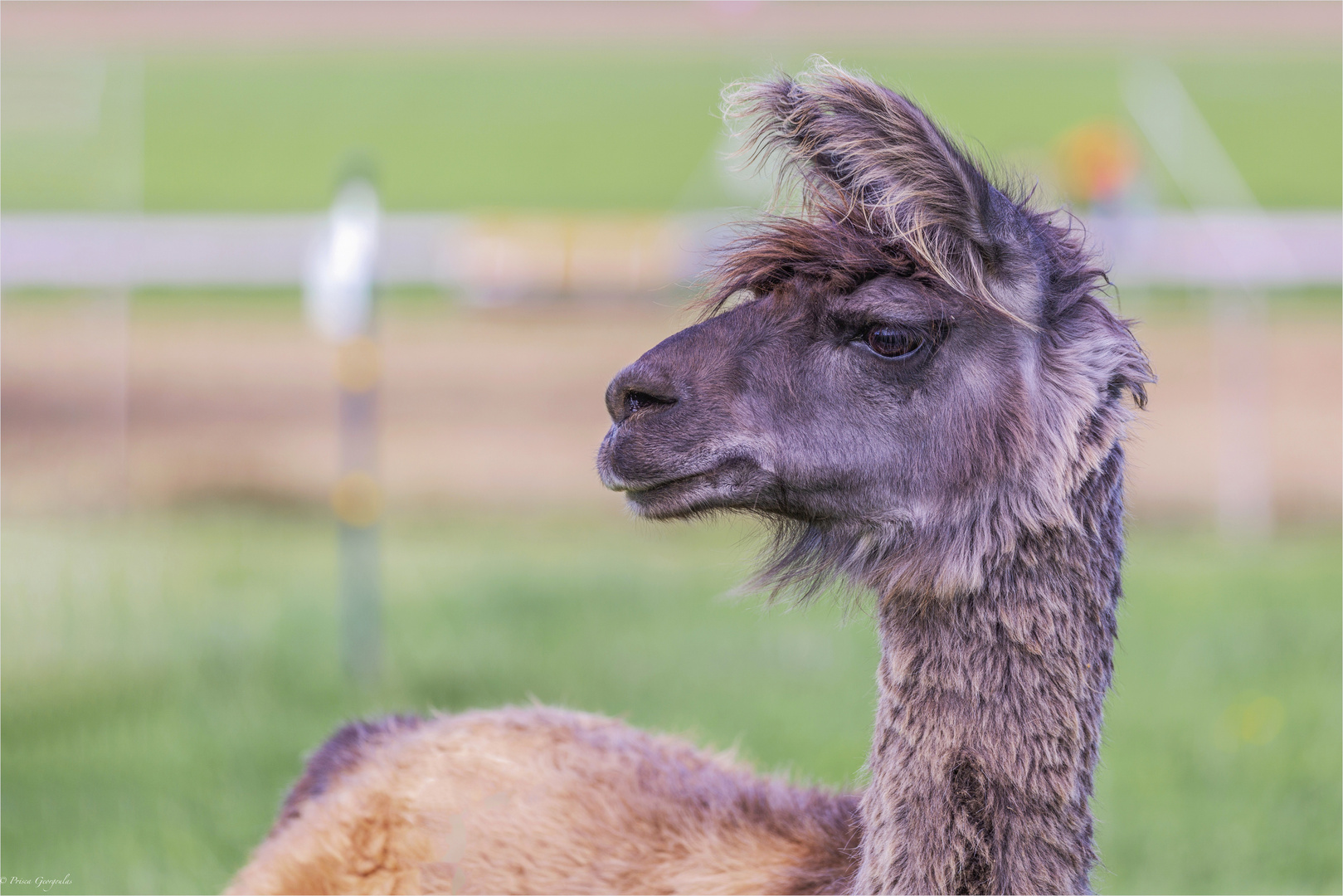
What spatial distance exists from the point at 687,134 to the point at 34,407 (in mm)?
27452

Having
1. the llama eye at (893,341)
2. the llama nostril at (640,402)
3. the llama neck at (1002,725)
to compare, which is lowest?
the llama neck at (1002,725)

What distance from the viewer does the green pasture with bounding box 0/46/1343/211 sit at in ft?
80.7

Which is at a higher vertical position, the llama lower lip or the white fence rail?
the white fence rail

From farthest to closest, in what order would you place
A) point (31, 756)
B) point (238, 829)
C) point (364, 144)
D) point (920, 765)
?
1. point (364, 144)
2. point (31, 756)
3. point (238, 829)
4. point (920, 765)

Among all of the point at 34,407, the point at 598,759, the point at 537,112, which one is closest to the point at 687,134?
the point at 537,112

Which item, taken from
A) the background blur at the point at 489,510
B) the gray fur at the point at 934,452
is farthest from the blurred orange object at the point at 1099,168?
the gray fur at the point at 934,452

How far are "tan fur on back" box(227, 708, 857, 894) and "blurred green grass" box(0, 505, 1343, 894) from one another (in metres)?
0.49

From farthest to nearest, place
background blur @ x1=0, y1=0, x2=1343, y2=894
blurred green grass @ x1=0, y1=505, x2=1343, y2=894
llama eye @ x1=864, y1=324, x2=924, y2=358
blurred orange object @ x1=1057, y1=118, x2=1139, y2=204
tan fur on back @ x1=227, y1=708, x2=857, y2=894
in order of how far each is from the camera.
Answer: blurred orange object @ x1=1057, y1=118, x2=1139, y2=204 < background blur @ x1=0, y1=0, x2=1343, y2=894 < blurred green grass @ x1=0, y1=505, x2=1343, y2=894 < tan fur on back @ x1=227, y1=708, x2=857, y2=894 < llama eye @ x1=864, y1=324, x2=924, y2=358

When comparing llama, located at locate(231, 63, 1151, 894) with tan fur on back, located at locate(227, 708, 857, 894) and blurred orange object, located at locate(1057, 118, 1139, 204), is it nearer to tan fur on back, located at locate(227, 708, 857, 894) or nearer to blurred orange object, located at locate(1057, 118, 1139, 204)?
tan fur on back, located at locate(227, 708, 857, 894)

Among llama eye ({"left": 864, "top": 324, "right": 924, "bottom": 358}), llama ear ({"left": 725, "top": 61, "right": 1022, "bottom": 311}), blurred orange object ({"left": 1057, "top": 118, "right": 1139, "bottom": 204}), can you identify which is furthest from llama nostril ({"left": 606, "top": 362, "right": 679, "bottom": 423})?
blurred orange object ({"left": 1057, "top": 118, "right": 1139, "bottom": 204})

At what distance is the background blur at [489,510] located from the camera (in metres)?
4.85

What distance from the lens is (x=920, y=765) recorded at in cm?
240

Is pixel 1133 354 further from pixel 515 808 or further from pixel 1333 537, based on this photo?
pixel 1333 537

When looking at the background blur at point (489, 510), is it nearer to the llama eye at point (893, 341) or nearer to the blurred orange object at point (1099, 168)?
the blurred orange object at point (1099, 168)
